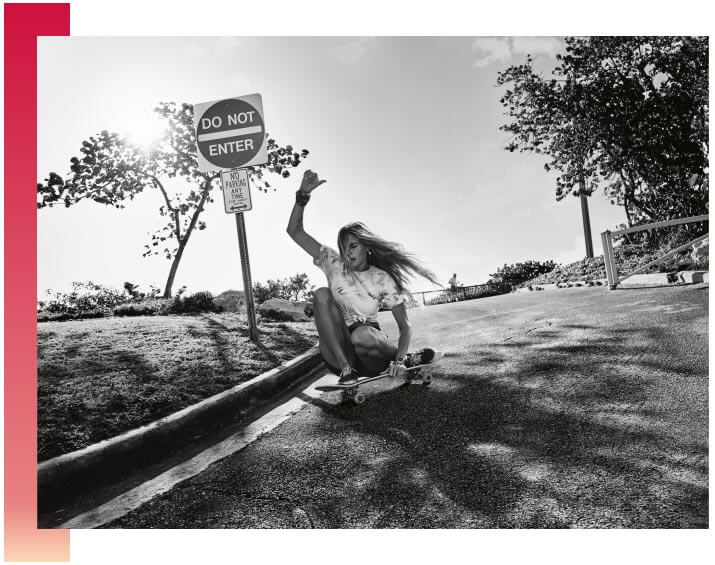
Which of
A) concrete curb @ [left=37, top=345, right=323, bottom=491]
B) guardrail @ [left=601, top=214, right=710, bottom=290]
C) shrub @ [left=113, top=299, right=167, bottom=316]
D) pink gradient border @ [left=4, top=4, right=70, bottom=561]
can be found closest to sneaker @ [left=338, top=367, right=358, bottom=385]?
concrete curb @ [left=37, top=345, right=323, bottom=491]

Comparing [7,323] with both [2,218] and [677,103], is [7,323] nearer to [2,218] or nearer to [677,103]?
[2,218]

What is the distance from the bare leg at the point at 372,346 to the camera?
8.26 feet

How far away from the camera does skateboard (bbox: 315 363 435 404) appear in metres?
2.56

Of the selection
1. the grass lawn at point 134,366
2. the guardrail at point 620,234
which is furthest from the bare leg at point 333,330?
the guardrail at point 620,234

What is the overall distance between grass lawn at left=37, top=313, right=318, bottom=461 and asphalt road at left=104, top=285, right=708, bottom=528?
0.65 meters

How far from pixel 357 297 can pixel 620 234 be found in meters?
2.52

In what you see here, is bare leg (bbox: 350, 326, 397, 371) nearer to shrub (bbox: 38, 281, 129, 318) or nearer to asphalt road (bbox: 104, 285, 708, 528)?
asphalt road (bbox: 104, 285, 708, 528)

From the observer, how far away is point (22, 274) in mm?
2670

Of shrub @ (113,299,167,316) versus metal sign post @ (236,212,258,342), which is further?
shrub @ (113,299,167,316)

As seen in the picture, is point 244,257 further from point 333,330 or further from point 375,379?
point 375,379

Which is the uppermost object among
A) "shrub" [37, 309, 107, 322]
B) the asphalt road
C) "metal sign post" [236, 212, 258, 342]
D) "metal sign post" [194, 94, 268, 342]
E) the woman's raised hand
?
"metal sign post" [194, 94, 268, 342]

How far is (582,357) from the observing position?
2975 mm

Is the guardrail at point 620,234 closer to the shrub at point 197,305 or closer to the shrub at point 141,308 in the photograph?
the shrub at point 141,308

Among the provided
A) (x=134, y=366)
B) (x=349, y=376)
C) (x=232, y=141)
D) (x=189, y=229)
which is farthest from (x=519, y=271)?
(x=134, y=366)
